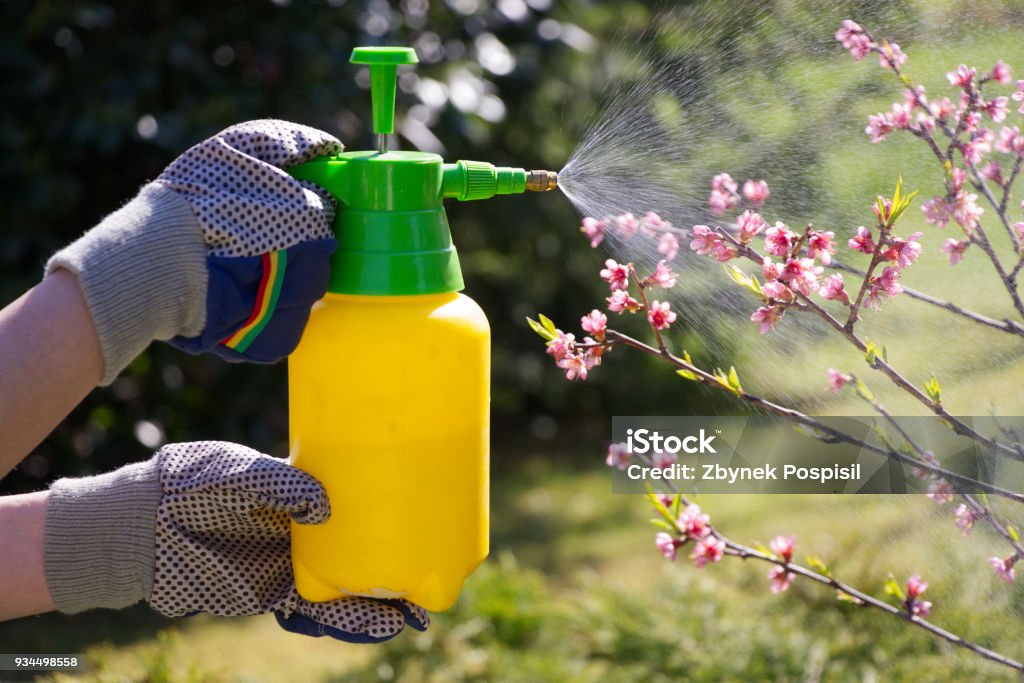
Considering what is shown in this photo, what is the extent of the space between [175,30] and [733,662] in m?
2.65

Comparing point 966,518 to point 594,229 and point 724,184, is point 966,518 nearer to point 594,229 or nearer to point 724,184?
point 724,184

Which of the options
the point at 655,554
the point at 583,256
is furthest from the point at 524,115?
the point at 655,554

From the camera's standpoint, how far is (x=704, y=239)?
6.13 ft

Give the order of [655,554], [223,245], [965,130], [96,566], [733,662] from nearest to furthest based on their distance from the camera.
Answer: [223,245], [96,566], [965,130], [733,662], [655,554]

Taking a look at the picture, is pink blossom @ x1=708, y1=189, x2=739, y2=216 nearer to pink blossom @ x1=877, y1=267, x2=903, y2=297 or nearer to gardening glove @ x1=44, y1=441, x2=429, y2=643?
pink blossom @ x1=877, y1=267, x2=903, y2=297

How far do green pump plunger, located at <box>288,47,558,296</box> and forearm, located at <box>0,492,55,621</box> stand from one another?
0.59m

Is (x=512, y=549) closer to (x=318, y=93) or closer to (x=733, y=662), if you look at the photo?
(x=733, y=662)

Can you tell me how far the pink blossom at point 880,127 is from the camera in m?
1.97

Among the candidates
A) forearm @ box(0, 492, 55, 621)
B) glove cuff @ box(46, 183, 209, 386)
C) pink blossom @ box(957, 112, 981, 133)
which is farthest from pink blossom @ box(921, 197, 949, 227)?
forearm @ box(0, 492, 55, 621)

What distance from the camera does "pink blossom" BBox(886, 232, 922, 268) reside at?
68.8 inches

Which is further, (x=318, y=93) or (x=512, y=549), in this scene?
(x=512, y=549)

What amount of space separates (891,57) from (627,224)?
1.76 feet

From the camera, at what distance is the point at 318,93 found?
3770 millimetres

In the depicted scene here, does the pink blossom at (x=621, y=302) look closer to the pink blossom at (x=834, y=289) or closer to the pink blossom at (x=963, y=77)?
the pink blossom at (x=834, y=289)
